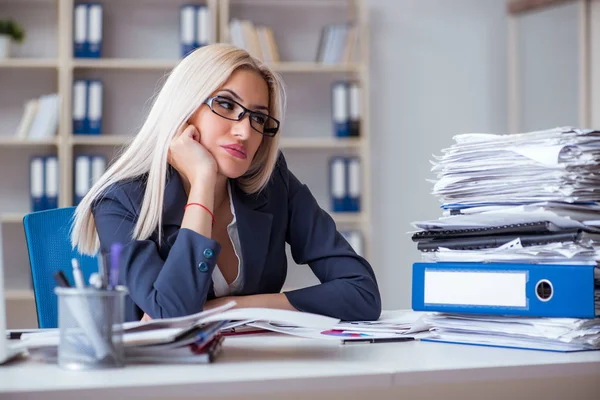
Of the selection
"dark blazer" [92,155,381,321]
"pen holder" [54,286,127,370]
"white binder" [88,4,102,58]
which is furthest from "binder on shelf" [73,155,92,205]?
"pen holder" [54,286,127,370]

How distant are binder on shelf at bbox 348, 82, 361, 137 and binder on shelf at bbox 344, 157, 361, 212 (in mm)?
161

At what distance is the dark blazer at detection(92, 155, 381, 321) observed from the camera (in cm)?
139

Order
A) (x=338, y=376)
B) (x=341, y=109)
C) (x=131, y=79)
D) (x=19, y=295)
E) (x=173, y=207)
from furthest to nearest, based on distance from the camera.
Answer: (x=131, y=79) < (x=341, y=109) < (x=19, y=295) < (x=173, y=207) < (x=338, y=376)

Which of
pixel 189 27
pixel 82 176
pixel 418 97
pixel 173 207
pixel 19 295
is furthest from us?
pixel 418 97

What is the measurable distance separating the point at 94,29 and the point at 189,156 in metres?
2.72

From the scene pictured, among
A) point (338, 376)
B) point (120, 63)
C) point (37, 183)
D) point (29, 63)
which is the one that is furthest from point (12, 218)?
point (338, 376)

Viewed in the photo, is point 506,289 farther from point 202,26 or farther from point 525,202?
point 202,26

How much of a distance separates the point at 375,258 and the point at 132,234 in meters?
3.20

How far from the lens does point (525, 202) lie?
1.21m

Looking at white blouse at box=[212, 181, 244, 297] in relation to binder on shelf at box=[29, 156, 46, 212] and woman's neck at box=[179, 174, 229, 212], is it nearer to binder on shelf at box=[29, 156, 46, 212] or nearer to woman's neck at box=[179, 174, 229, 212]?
woman's neck at box=[179, 174, 229, 212]

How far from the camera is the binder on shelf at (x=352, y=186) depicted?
4293mm

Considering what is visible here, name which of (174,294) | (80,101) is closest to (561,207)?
(174,294)

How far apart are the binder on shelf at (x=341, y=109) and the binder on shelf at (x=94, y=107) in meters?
1.25

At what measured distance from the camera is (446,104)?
15.6 ft
